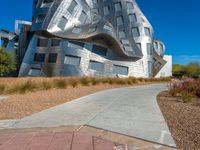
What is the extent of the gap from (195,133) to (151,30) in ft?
151

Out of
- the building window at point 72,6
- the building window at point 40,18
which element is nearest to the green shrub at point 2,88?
the building window at point 40,18

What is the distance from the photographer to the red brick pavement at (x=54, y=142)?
3.80 meters

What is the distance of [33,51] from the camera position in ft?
128

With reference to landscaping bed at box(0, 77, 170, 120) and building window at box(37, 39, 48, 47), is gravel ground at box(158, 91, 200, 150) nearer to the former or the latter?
landscaping bed at box(0, 77, 170, 120)

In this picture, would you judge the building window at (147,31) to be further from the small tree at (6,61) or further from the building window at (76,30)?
the small tree at (6,61)

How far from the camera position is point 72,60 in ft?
119

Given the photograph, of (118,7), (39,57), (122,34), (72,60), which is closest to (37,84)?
(72,60)

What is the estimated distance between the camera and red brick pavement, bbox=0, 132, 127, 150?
3.80 metres

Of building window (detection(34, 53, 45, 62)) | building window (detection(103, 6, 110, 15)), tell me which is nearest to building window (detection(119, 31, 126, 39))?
building window (detection(103, 6, 110, 15))

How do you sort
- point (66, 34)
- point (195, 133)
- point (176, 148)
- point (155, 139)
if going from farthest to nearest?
point (66, 34) → point (195, 133) → point (155, 139) → point (176, 148)

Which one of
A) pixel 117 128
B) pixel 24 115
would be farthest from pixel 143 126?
pixel 24 115

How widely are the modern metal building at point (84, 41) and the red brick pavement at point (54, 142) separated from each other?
30856 millimetres

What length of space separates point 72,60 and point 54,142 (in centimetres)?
3272

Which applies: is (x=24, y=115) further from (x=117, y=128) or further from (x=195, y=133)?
(x=195, y=133)
